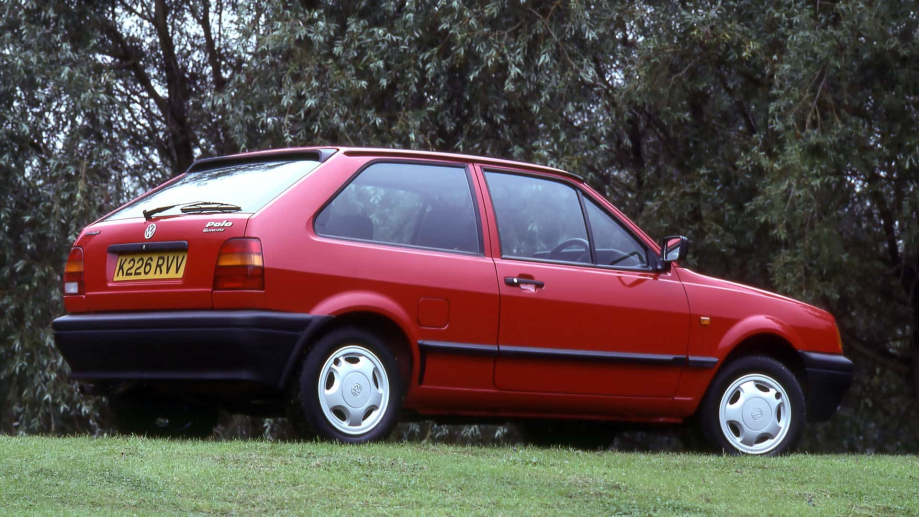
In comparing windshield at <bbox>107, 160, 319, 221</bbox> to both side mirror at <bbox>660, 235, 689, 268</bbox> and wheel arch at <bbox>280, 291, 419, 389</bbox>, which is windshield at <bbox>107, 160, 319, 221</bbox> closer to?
wheel arch at <bbox>280, 291, 419, 389</bbox>

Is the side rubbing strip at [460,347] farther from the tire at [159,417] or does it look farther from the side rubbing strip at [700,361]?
the tire at [159,417]

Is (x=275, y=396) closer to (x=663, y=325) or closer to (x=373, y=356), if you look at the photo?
(x=373, y=356)

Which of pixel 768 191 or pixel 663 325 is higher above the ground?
pixel 768 191

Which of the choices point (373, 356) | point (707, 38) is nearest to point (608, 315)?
point (373, 356)

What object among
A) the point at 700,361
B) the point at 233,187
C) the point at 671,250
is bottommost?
the point at 700,361

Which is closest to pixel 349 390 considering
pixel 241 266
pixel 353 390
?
pixel 353 390

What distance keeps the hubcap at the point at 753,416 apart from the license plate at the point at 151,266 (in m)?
3.26

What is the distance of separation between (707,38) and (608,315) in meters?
6.59

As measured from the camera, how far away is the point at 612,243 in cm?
735

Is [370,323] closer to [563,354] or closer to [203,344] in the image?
[203,344]

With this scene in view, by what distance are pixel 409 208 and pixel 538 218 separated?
828 mm

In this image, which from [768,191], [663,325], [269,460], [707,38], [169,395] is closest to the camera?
[269,460]

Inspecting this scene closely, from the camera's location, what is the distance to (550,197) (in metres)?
7.22

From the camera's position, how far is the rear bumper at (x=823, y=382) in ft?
25.3
